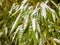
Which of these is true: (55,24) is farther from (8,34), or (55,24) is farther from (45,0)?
(8,34)

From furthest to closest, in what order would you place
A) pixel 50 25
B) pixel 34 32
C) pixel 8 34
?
1. pixel 8 34
2. pixel 50 25
3. pixel 34 32

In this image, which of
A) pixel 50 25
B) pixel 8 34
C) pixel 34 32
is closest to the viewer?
pixel 34 32

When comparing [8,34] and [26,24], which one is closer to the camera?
[26,24]

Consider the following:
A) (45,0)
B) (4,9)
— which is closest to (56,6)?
(45,0)

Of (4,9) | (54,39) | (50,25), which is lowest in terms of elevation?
(54,39)

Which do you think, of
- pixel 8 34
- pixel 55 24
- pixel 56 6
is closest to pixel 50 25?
pixel 55 24

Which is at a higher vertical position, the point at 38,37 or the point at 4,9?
the point at 4,9
